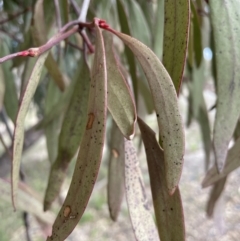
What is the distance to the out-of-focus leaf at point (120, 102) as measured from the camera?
316 mm

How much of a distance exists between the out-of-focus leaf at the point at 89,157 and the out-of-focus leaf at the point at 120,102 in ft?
0.11

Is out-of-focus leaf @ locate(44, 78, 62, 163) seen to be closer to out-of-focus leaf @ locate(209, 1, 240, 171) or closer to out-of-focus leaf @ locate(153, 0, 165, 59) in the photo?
out-of-focus leaf @ locate(153, 0, 165, 59)

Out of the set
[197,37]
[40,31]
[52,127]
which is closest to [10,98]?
[52,127]

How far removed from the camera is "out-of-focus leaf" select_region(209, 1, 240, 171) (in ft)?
1.11

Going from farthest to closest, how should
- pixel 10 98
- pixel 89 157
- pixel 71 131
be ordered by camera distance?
pixel 10 98, pixel 71 131, pixel 89 157

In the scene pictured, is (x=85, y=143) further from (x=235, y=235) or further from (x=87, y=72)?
(x=235, y=235)

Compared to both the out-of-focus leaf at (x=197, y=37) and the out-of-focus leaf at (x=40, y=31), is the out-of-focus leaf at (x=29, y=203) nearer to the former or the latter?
the out-of-focus leaf at (x=40, y=31)

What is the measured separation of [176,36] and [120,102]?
75mm

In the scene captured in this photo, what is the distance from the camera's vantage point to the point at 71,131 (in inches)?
19.4

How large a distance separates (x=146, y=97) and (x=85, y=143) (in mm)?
402

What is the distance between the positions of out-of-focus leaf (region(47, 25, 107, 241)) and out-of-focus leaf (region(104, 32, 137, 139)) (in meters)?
0.03

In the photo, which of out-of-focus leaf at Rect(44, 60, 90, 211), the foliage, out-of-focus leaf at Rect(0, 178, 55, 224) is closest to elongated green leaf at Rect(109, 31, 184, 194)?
the foliage

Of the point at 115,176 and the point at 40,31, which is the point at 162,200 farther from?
the point at 40,31

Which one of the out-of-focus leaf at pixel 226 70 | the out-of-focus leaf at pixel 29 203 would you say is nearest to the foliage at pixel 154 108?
the out-of-focus leaf at pixel 226 70
